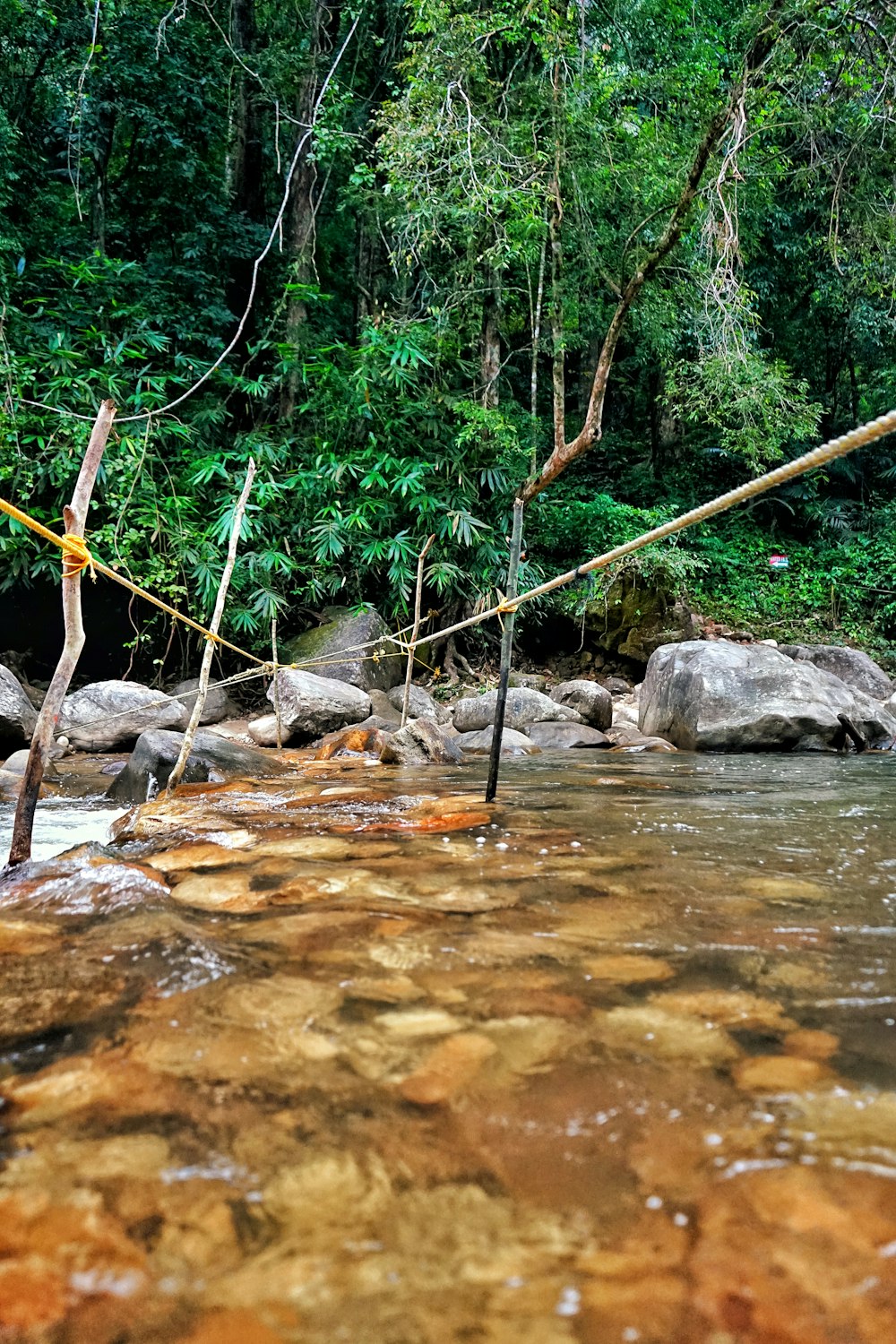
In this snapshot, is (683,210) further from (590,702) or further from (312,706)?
(312,706)

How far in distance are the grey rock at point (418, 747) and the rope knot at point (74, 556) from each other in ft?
9.29

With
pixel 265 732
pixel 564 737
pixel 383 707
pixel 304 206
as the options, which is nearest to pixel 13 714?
pixel 265 732

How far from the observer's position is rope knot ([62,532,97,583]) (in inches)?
86.9

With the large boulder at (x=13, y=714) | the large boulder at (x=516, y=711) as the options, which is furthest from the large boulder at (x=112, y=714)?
the large boulder at (x=516, y=711)

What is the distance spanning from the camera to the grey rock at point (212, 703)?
685cm

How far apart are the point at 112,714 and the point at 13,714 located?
66 cm

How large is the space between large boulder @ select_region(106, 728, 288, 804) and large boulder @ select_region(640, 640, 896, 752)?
3157mm

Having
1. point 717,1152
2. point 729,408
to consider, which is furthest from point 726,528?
point 717,1152

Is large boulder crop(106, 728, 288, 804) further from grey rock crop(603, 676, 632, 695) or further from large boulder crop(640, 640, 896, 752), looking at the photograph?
grey rock crop(603, 676, 632, 695)

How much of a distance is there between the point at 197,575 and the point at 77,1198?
6905 millimetres

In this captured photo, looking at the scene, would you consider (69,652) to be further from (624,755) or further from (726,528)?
(726,528)

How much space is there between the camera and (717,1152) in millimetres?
832

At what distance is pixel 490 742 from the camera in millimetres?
5578

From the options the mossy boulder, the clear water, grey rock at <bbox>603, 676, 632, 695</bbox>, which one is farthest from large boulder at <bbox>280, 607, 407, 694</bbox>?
the clear water
